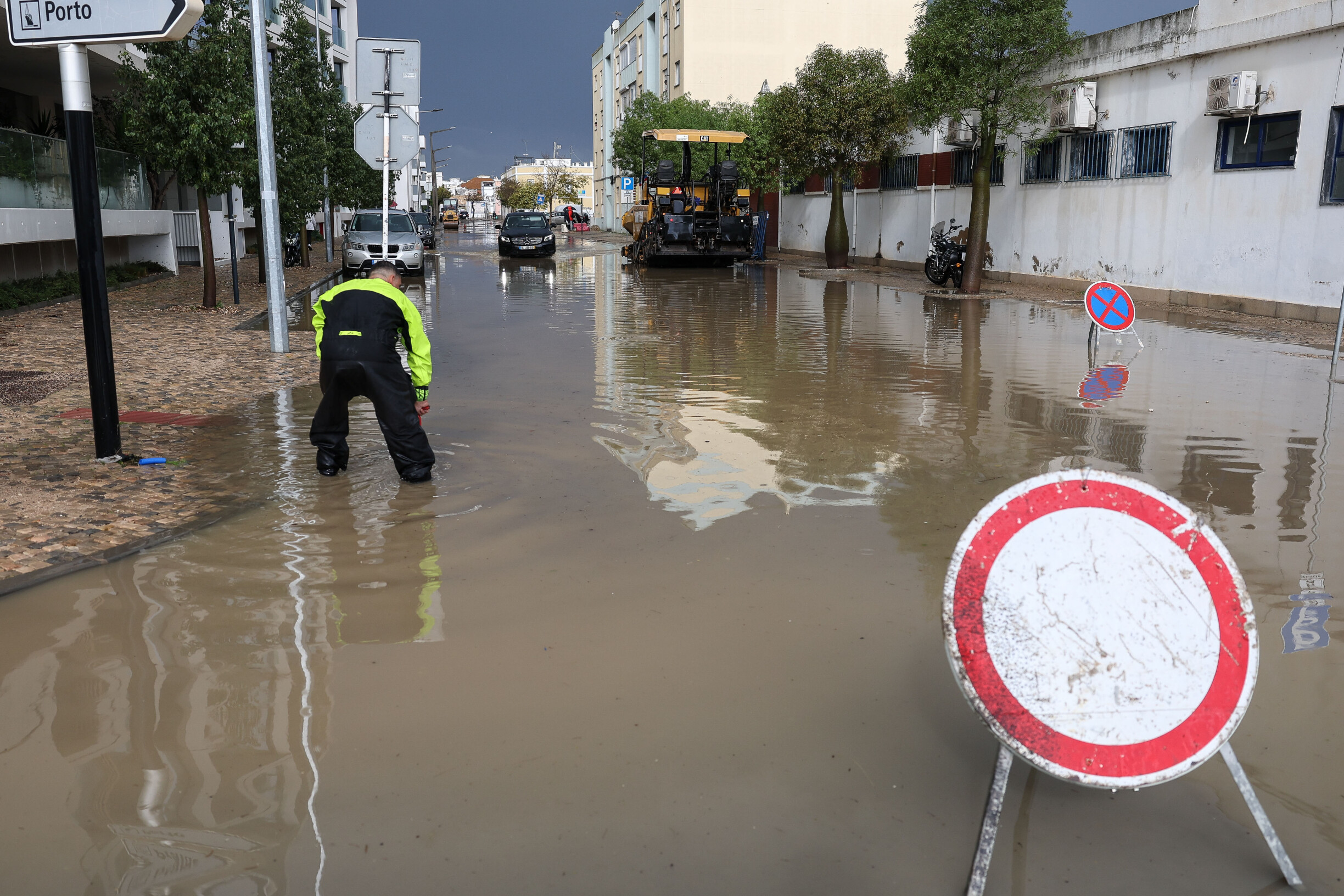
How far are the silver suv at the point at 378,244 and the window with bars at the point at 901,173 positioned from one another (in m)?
13.2

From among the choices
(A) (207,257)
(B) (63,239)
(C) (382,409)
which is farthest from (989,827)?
(B) (63,239)

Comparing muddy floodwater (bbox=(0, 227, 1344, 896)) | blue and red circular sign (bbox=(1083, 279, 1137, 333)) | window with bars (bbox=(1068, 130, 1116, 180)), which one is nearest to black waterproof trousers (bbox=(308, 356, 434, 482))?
muddy floodwater (bbox=(0, 227, 1344, 896))

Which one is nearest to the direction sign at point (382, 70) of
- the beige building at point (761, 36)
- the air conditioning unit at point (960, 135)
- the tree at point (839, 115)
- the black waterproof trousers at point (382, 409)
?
the black waterproof trousers at point (382, 409)

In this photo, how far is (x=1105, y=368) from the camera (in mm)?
11984

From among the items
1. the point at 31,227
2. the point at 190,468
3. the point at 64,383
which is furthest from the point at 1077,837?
the point at 31,227

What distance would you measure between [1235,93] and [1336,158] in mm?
2011

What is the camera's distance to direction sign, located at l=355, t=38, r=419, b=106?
34.0 feet

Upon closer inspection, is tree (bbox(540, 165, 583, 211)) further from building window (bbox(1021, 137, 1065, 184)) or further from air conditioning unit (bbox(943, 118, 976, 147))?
building window (bbox(1021, 137, 1065, 184))

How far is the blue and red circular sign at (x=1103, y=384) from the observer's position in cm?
1004

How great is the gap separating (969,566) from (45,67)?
25.1 m

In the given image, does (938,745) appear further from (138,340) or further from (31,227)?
(31,227)

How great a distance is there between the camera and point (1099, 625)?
2.71 metres

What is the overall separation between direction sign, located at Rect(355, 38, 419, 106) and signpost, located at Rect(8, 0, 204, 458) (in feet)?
11.6

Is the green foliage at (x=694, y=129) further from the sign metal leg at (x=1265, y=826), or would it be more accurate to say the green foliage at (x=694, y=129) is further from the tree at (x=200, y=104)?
the sign metal leg at (x=1265, y=826)
